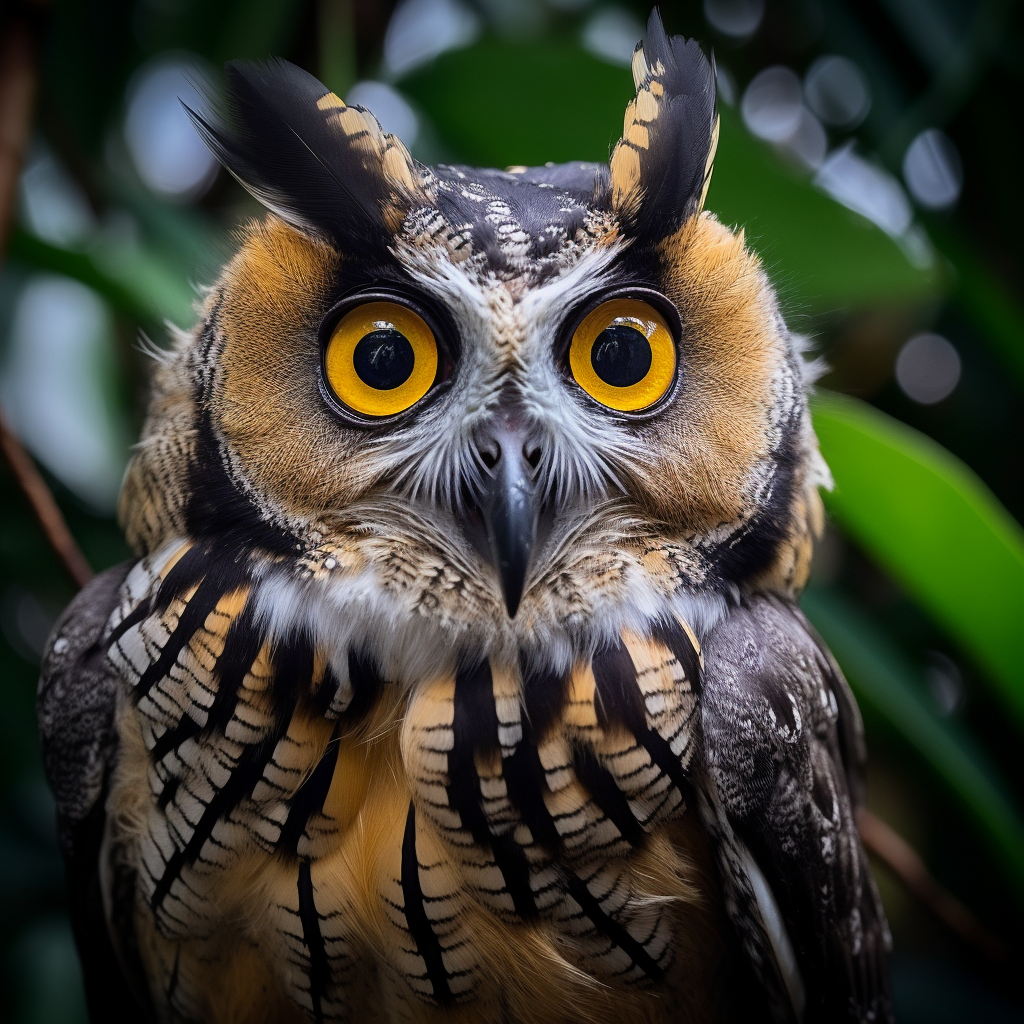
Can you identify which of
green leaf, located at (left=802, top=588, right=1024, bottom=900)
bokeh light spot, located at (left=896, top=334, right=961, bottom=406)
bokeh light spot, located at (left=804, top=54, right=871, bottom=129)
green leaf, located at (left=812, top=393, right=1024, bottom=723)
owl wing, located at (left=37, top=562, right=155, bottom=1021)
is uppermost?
bokeh light spot, located at (left=804, top=54, right=871, bottom=129)

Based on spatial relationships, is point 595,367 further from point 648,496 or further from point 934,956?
point 934,956

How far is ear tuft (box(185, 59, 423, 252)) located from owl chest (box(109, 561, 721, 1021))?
19.7 inches

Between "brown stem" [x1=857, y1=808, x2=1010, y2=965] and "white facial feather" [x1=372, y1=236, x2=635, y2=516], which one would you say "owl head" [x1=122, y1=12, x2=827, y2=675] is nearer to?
"white facial feather" [x1=372, y1=236, x2=635, y2=516]

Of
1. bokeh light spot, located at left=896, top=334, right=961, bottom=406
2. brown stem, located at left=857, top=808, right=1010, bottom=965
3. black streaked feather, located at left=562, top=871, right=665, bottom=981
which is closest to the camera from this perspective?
black streaked feather, located at left=562, top=871, right=665, bottom=981

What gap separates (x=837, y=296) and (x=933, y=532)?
2.18 ft

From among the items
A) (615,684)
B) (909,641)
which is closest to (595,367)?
(615,684)

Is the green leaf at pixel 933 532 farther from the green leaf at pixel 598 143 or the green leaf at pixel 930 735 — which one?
the green leaf at pixel 598 143

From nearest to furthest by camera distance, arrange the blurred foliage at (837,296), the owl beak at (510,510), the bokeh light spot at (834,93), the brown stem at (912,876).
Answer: the owl beak at (510,510) → the blurred foliage at (837,296) → the brown stem at (912,876) → the bokeh light spot at (834,93)

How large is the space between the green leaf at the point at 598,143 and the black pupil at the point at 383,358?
84 cm

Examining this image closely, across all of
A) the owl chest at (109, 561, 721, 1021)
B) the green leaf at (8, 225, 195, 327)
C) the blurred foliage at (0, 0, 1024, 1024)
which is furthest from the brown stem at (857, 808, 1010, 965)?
the green leaf at (8, 225, 195, 327)

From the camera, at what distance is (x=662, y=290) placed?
1.18 meters

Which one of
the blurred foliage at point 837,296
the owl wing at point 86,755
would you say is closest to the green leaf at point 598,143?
the blurred foliage at point 837,296

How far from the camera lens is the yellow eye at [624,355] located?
1.14m

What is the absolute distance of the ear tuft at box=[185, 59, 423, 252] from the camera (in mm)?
1120
